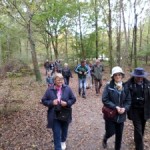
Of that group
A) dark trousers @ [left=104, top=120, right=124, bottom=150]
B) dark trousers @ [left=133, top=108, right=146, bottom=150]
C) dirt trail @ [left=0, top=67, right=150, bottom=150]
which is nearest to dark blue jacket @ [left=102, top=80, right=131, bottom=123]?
dark trousers @ [left=104, top=120, right=124, bottom=150]

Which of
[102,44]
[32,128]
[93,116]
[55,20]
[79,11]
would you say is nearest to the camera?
[32,128]

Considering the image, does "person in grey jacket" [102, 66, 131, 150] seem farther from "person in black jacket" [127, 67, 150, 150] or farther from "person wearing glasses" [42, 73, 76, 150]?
"person wearing glasses" [42, 73, 76, 150]

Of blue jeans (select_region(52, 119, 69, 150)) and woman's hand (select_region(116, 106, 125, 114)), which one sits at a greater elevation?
woman's hand (select_region(116, 106, 125, 114))

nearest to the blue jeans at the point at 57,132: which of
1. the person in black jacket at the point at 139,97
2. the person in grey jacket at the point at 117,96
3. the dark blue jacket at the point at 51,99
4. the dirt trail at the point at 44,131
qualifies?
the dark blue jacket at the point at 51,99

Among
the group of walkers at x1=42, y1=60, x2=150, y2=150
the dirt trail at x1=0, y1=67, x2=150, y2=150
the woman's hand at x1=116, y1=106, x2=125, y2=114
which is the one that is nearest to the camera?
the woman's hand at x1=116, y1=106, x2=125, y2=114

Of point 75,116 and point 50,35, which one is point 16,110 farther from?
point 50,35

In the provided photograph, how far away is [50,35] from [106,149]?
100 ft

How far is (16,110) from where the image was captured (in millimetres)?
10883

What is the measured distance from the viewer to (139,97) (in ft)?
19.0

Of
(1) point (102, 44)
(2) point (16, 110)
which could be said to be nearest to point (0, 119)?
(2) point (16, 110)

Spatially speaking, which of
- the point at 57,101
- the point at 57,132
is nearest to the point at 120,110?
the point at 57,101

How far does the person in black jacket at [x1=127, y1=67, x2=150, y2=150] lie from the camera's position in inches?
226

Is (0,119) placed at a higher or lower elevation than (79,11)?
lower

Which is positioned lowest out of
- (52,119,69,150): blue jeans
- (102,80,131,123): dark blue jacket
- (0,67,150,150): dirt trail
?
(0,67,150,150): dirt trail
